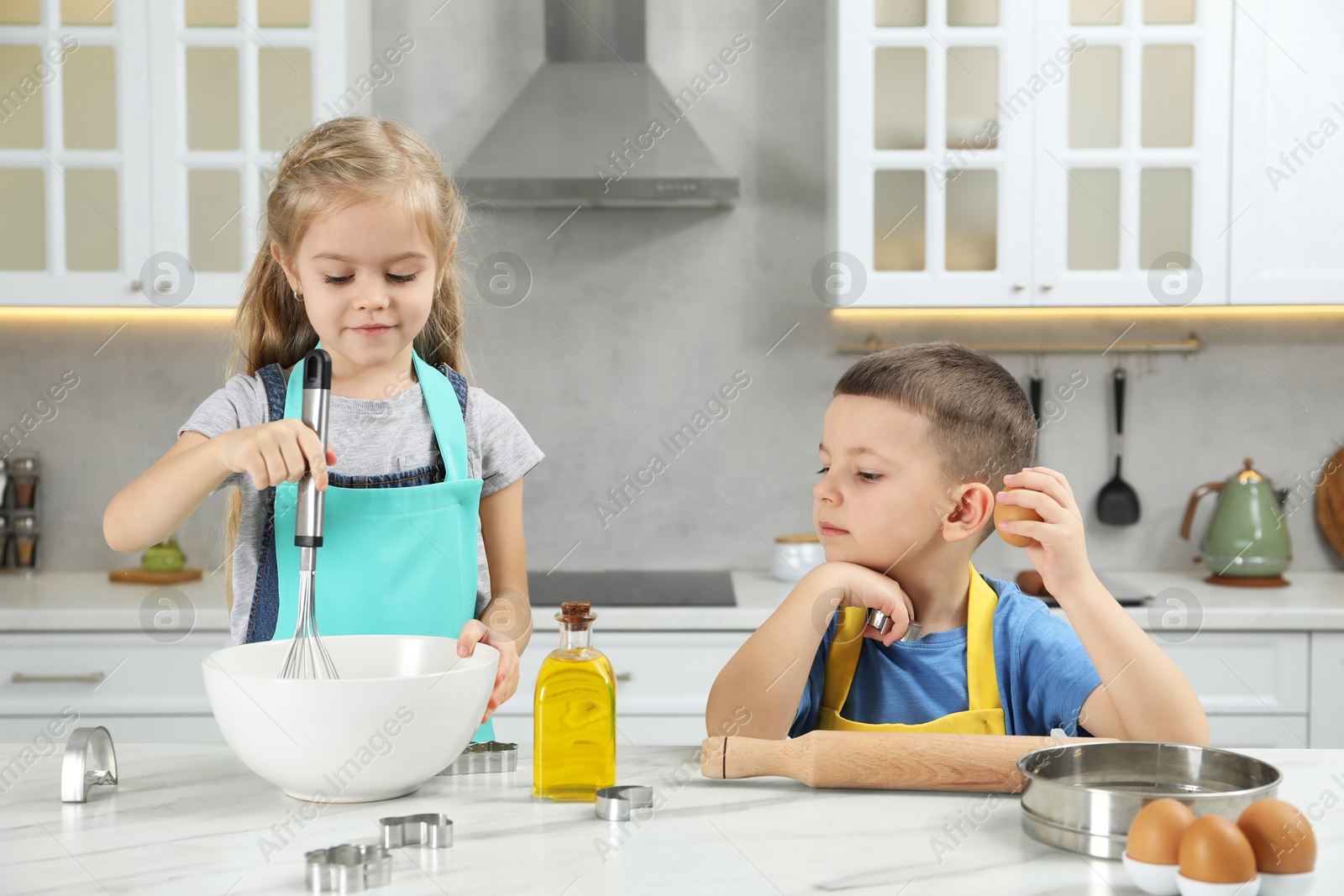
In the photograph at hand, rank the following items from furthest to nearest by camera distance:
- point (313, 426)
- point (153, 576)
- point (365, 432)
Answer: point (153, 576) < point (365, 432) < point (313, 426)

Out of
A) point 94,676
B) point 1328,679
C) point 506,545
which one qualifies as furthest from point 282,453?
point 1328,679

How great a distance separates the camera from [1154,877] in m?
→ 0.59

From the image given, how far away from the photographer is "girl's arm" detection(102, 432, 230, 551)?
0.90m

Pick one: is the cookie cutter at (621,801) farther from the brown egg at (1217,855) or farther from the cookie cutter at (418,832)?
the brown egg at (1217,855)

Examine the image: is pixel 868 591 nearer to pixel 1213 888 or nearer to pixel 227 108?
pixel 1213 888

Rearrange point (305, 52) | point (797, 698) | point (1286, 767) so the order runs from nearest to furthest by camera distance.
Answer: point (1286, 767), point (797, 698), point (305, 52)

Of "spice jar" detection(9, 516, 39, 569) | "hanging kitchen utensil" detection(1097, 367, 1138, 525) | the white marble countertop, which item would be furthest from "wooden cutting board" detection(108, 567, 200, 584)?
"hanging kitchen utensil" detection(1097, 367, 1138, 525)

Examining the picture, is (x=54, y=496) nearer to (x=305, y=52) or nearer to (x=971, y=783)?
(x=305, y=52)

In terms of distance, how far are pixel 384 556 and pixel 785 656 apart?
1.28 ft

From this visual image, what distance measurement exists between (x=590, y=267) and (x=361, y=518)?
158 centimetres

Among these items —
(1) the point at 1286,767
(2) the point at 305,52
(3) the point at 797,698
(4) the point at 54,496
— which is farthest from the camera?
(4) the point at 54,496

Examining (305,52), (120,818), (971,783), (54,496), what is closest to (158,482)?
(120,818)

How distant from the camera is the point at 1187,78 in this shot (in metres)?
2.20

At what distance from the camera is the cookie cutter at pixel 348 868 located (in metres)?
0.60
